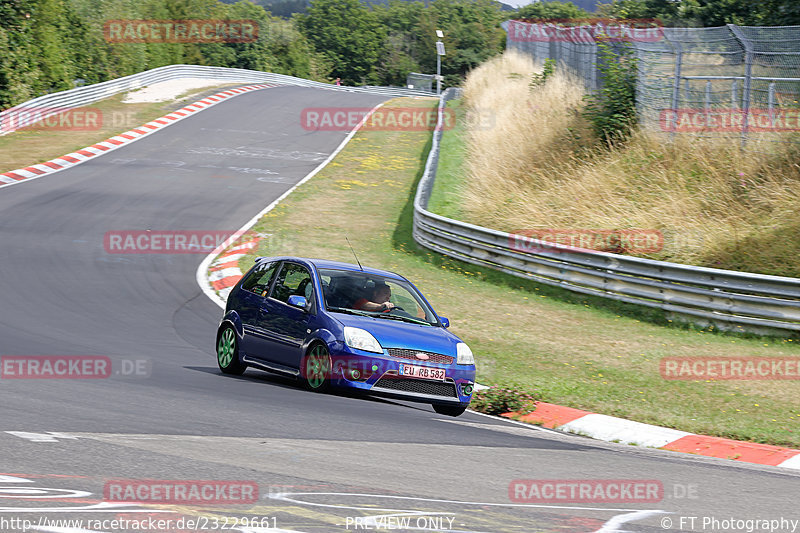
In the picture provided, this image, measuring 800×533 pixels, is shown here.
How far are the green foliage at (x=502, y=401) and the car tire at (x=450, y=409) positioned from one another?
52cm

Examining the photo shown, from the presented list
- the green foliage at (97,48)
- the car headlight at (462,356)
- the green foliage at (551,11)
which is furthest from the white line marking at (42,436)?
the green foliage at (551,11)

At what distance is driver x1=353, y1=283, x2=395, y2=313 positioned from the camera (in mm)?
10289

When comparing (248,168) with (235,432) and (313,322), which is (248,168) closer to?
(313,322)

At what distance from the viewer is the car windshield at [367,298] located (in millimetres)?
10219

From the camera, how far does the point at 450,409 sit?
9.89 metres

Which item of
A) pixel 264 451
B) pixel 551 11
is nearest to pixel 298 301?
pixel 264 451

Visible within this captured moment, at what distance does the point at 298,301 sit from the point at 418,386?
1.58 m

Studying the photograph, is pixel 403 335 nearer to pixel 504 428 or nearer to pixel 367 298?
pixel 367 298

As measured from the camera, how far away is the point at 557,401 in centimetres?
1072

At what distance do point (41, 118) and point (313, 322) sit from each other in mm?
30284

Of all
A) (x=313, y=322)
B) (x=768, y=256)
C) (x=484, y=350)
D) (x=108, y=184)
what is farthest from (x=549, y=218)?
(x=108, y=184)

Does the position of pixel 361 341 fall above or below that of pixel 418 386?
above

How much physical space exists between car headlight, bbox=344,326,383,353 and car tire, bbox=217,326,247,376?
2113 mm

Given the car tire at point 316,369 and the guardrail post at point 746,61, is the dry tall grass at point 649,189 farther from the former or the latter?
the car tire at point 316,369
